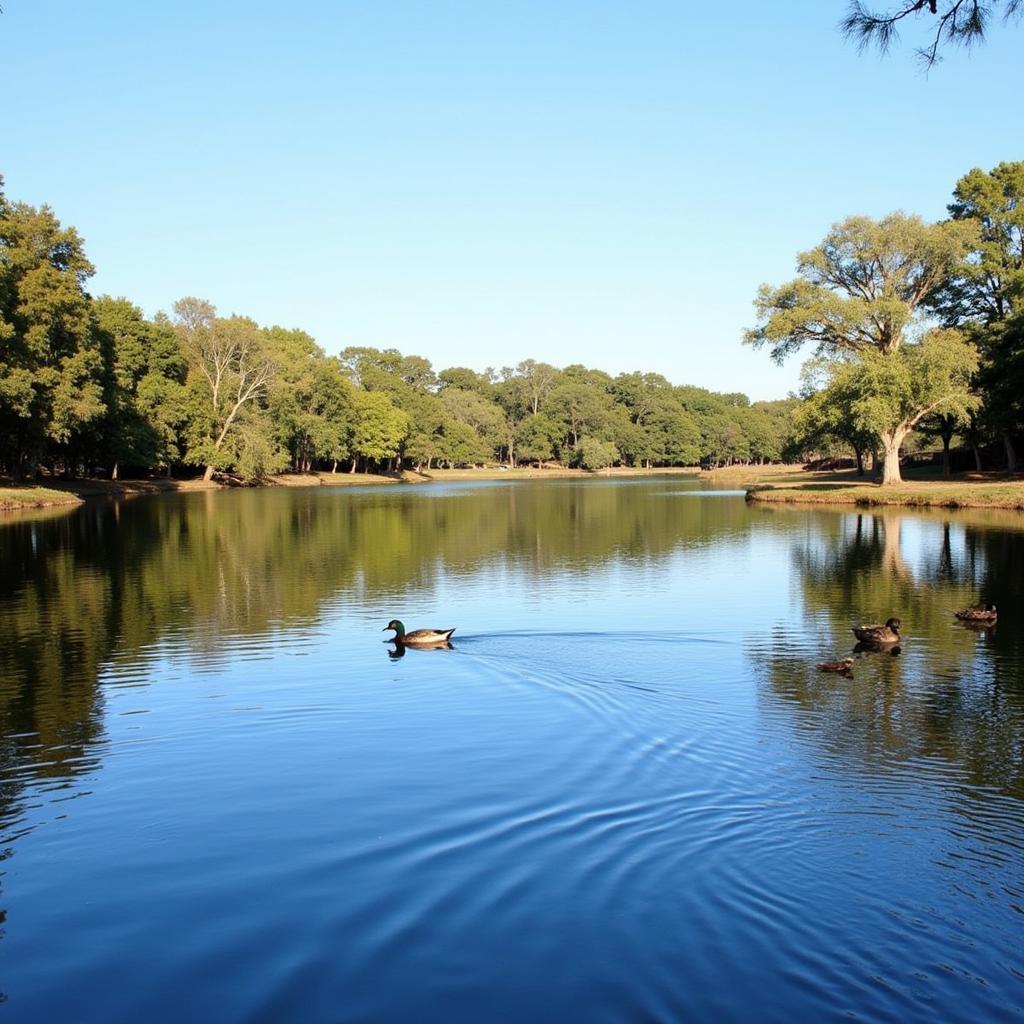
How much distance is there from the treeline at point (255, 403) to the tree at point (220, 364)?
0.20m

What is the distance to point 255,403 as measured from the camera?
309 feet

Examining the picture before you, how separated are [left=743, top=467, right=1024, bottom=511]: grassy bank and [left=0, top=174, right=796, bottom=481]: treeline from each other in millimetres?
45868

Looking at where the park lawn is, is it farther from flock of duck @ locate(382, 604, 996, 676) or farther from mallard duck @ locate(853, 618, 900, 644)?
mallard duck @ locate(853, 618, 900, 644)

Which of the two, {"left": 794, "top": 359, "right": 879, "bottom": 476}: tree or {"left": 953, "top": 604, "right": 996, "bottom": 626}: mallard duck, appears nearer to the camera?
{"left": 953, "top": 604, "right": 996, "bottom": 626}: mallard duck

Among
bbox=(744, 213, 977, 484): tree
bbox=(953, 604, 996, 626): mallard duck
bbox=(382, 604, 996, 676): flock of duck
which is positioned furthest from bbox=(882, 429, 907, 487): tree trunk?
bbox=(382, 604, 996, 676): flock of duck

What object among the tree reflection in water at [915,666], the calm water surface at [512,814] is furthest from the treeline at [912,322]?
the calm water surface at [512,814]

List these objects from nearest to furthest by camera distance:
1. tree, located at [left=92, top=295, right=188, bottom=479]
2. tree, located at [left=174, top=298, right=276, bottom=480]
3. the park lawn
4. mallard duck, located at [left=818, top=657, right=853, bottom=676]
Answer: mallard duck, located at [left=818, top=657, right=853, bottom=676] → the park lawn → tree, located at [left=92, top=295, right=188, bottom=479] → tree, located at [left=174, top=298, right=276, bottom=480]

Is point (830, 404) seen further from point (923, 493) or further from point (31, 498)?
point (31, 498)

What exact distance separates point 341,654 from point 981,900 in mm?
11902

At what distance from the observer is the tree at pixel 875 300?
5425 centimetres

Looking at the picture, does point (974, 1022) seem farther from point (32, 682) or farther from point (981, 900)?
point (32, 682)

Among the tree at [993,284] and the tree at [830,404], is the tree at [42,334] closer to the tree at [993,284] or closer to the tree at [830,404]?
the tree at [830,404]

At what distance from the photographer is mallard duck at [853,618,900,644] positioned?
16.5 metres

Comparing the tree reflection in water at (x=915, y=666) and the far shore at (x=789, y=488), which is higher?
the far shore at (x=789, y=488)
